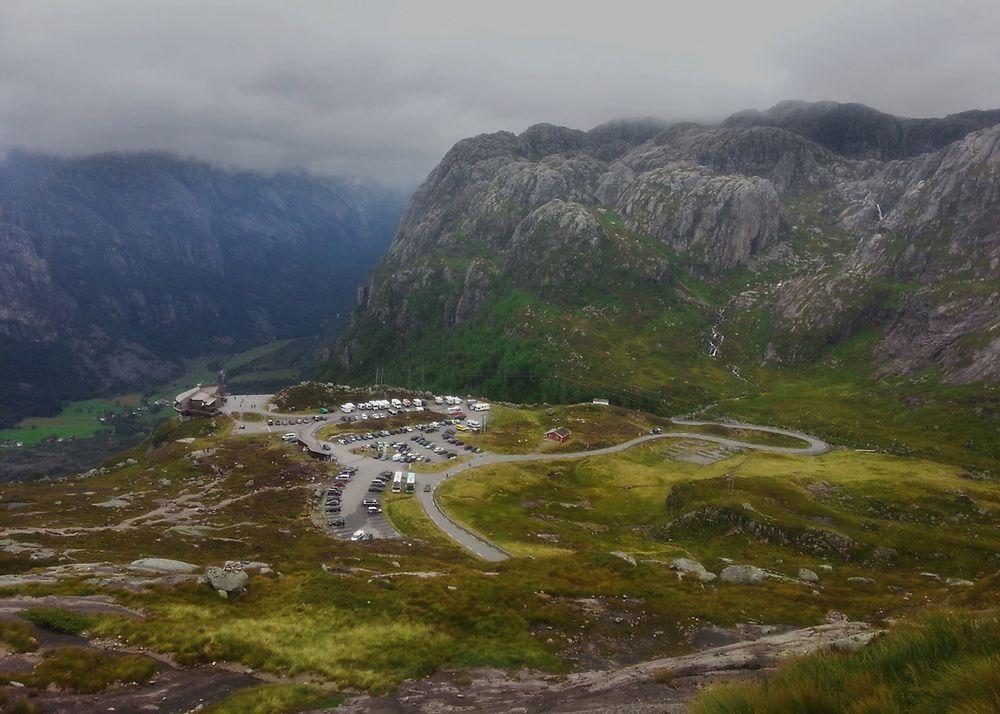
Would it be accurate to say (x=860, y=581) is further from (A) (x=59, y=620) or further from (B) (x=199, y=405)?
(B) (x=199, y=405)

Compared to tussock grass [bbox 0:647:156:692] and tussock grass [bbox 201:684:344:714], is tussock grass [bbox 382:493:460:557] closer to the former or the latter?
tussock grass [bbox 201:684:344:714]

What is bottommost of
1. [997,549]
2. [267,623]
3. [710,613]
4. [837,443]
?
[837,443]

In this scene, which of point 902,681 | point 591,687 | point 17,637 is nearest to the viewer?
point 902,681

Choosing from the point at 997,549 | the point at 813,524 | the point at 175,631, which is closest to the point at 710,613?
the point at 175,631

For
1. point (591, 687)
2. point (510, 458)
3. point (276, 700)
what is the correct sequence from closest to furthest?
point (276, 700), point (591, 687), point (510, 458)

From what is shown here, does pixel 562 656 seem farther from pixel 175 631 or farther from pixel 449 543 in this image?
pixel 449 543

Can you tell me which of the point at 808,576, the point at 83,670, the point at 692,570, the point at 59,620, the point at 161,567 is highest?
the point at 83,670

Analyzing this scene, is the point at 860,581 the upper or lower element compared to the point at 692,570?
lower

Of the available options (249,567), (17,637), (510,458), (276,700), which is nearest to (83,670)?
(17,637)

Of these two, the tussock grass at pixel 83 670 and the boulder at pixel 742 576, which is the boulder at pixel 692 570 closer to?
the boulder at pixel 742 576
